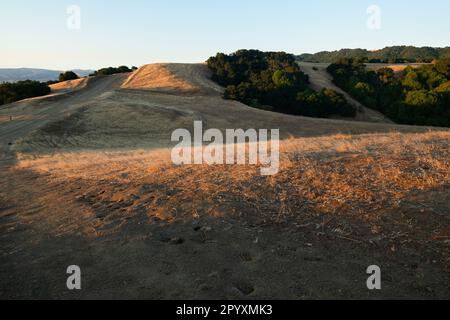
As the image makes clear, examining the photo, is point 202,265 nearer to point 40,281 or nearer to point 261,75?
point 40,281

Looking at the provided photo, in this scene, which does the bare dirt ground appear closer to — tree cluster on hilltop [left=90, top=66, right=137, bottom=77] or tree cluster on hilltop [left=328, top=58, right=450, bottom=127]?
tree cluster on hilltop [left=328, top=58, right=450, bottom=127]

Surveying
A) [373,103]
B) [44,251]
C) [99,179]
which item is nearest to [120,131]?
[99,179]

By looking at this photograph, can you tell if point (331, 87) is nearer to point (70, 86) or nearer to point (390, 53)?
point (70, 86)

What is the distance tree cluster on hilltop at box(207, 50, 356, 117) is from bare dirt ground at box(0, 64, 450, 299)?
Answer: 143 ft

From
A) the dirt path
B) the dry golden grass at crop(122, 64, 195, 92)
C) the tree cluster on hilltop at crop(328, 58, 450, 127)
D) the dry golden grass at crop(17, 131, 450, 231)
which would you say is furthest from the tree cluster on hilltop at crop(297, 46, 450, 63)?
the dry golden grass at crop(17, 131, 450, 231)

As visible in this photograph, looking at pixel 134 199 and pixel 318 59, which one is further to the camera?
pixel 318 59

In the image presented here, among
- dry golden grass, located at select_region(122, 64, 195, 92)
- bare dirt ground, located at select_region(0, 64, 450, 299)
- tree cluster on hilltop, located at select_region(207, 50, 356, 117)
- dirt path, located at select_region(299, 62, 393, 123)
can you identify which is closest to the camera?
bare dirt ground, located at select_region(0, 64, 450, 299)

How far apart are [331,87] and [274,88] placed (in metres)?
15.7

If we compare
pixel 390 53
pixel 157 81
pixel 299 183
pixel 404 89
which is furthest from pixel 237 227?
pixel 390 53

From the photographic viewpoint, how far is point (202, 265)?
6.99 meters

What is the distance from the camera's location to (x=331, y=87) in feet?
239

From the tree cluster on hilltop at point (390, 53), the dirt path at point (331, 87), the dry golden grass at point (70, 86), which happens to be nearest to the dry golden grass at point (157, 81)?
the dry golden grass at point (70, 86)

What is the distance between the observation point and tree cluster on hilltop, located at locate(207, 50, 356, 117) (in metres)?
59.7
